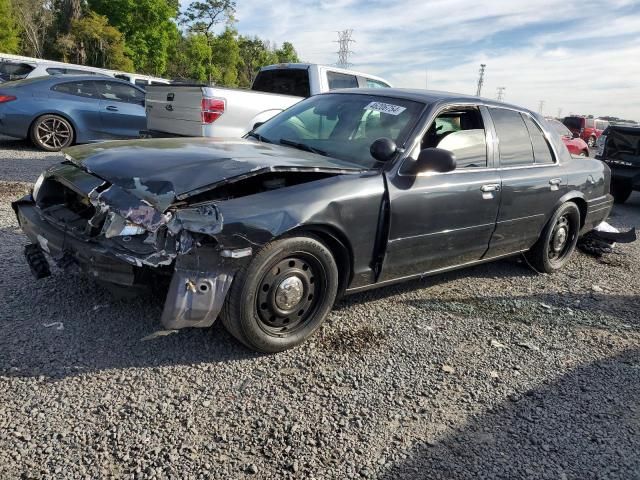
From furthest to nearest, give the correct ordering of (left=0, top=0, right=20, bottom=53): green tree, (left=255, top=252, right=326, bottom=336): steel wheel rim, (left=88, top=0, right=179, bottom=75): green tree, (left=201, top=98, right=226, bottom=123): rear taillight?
(left=88, top=0, right=179, bottom=75): green tree → (left=0, top=0, right=20, bottom=53): green tree → (left=201, top=98, right=226, bottom=123): rear taillight → (left=255, top=252, right=326, bottom=336): steel wheel rim

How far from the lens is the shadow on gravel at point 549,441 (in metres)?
2.44

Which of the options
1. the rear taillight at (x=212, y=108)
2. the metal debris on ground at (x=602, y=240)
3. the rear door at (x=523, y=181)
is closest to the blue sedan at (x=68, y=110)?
the rear taillight at (x=212, y=108)

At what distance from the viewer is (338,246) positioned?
3387 mm

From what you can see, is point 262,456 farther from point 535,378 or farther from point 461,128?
point 461,128

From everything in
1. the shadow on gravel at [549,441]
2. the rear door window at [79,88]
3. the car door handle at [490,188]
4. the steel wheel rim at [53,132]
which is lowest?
the shadow on gravel at [549,441]

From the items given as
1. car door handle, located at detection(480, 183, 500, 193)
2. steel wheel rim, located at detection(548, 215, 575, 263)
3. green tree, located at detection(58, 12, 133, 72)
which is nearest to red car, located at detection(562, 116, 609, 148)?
steel wheel rim, located at detection(548, 215, 575, 263)

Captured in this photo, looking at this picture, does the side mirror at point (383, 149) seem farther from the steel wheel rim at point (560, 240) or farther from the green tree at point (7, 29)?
the green tree at point (7, 29)

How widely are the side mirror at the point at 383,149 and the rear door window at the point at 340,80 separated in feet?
17.3

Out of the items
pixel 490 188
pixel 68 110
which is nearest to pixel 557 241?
pixel 490 188

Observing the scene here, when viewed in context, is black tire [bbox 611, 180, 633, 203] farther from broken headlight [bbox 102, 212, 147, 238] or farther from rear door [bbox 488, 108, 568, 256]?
broken headlight [bbox 102, 212, 147, 238]

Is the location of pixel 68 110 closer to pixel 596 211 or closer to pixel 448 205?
pixel 448 205

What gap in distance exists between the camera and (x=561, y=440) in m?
2.71

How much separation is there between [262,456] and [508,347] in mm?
2097

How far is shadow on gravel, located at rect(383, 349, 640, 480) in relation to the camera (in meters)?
2.44
